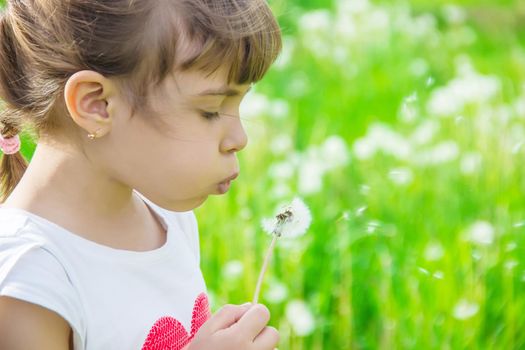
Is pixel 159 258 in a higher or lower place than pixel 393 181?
higher

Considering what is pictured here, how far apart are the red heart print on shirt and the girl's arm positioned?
17 cm

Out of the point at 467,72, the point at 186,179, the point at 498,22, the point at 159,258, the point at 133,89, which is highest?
the point at 133,89

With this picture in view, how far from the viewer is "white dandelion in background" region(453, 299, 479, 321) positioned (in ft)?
6.83

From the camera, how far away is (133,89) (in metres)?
1.33

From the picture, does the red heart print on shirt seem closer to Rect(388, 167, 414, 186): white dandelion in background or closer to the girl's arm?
the girl's arm

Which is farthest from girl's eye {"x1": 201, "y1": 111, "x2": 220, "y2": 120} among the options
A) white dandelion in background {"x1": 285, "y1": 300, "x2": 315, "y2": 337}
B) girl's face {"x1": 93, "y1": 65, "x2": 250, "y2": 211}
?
white dandelion in background {"x1": 285, "y1": 300, "x2": 315, "y2": 337}

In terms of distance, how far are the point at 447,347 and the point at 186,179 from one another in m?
0.93

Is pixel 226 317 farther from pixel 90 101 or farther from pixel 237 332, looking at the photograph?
pixel 90 101

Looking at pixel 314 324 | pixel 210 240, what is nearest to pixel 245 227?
pixel 210 240

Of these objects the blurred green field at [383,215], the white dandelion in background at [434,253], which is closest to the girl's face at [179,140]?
the blurred green field at [383,215]

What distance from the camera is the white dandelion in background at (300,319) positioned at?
206 centimetres

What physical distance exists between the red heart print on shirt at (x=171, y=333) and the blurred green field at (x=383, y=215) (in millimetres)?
500

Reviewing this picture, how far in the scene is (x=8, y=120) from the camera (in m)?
1.46

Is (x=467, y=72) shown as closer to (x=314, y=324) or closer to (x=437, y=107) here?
(x=437, y=107)
